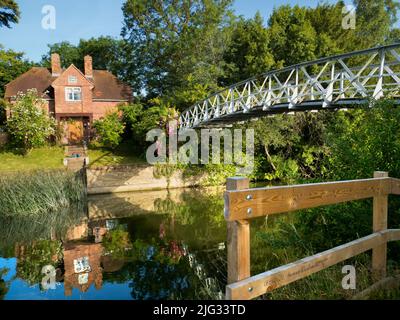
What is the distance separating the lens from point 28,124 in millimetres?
21547

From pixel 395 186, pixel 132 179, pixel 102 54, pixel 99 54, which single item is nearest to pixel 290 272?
pixel 395 186

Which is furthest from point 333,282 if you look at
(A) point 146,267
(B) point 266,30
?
(B) point 266,30

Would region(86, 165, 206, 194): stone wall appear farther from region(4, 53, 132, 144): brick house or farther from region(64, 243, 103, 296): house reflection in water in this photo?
region(4, 53, 132, 144): brick house

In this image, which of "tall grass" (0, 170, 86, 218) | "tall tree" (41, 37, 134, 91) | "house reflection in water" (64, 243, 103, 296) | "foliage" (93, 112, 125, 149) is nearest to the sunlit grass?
"foliage" (93, 112, 125, 149)

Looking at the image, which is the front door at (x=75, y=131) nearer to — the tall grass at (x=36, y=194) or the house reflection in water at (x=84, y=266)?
the tall grass at (x=36, y=194)

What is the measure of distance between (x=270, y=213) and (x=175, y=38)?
26922mm

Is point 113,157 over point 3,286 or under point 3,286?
over

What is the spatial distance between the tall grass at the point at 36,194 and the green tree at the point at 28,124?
8138mm

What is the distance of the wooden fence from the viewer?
7.69 ft

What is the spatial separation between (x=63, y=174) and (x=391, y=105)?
13.1 meters

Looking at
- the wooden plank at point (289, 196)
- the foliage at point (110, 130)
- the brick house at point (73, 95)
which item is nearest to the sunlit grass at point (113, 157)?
the foliage at point (110, 130)

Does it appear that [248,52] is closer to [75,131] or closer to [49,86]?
[75,131]

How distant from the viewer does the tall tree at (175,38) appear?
2619 cm

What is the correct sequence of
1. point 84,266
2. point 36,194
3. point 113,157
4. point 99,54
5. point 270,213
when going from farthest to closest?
point 99,54 < point 113,157 < point 36,194 < point 84,266 < point 270,213
